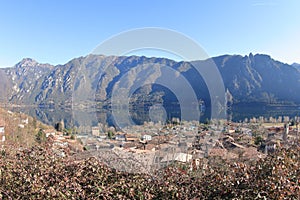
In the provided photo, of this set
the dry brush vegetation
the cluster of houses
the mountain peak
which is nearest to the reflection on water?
the cluster of houses

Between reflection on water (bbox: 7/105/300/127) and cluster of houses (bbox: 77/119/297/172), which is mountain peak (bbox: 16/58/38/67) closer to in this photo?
reflection on water (bbox: 7/105/300/127)

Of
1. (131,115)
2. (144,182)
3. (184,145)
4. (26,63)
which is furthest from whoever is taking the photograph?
(26,63)

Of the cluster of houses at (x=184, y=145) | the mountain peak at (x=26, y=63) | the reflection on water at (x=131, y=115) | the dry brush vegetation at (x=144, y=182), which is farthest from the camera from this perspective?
the mountain peak at (x=26, y=63)

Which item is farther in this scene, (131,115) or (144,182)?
(131,115)

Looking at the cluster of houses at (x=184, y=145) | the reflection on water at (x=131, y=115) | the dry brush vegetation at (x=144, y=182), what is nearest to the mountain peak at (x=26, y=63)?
the reflection on water at (x=131, y=115)

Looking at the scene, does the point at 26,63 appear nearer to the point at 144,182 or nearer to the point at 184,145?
the point at 184,145

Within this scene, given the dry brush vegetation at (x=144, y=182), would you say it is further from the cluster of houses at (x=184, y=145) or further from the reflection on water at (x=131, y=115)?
the reflection on water at (x=131, y=115)

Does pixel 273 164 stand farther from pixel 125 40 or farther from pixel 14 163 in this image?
pixel 125 40

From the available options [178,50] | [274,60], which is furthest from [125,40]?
[274,60]

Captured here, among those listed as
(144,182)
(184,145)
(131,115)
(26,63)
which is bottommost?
(184,145)

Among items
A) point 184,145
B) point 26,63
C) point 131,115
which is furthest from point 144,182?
point 26,63

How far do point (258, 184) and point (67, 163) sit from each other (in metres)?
1.64

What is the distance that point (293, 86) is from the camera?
8144 cm

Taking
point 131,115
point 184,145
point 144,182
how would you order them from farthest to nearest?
point 131,115, point 184,145, point 144,182
